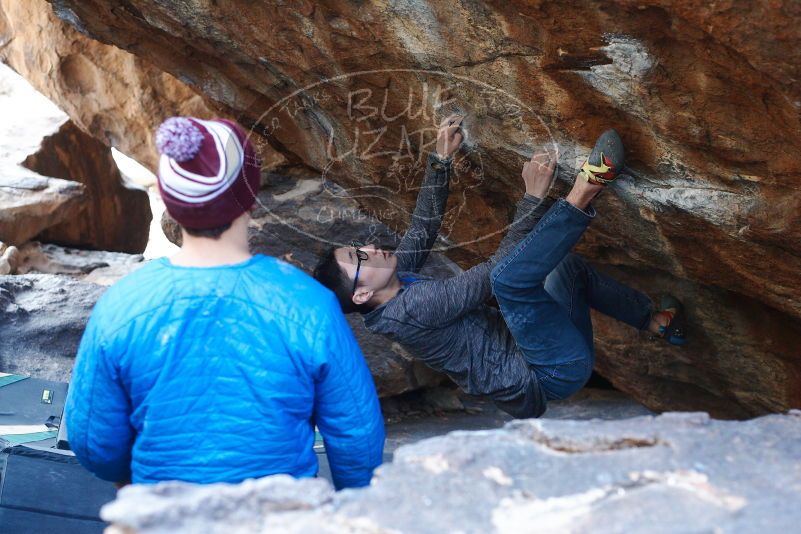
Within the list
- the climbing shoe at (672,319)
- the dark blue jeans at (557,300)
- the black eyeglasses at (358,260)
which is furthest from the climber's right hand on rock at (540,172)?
the climbing shoe at (672,319)

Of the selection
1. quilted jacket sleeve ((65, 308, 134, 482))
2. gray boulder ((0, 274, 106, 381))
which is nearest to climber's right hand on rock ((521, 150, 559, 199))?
quilted jacket sleeve ((65, 308, 134, 482))

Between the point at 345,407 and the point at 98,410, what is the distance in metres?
0.54

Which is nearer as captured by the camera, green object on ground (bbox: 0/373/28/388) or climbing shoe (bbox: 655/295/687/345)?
climbing shoe (bbox: 655/295/687/345)

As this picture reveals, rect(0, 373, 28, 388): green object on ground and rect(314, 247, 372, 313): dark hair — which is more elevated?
rect(314, 247, 372, 313): dark hair

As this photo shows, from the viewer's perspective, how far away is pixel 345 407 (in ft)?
6.34

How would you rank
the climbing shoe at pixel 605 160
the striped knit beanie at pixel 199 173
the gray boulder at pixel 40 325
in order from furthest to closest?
the gray boulder at pixel 40 325, the climbing shoe at pixel 605 160, the striped knit beanie at pixel 199 173

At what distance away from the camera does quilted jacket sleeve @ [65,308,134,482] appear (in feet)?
6.08

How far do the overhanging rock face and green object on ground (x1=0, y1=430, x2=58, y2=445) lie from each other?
1724mm

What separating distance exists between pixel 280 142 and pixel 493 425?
2.41 metres

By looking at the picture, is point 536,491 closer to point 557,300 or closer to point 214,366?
point 214,366

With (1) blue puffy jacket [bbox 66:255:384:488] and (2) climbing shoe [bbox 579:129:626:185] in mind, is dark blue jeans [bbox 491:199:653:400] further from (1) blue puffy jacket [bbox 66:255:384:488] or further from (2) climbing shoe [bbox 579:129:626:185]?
(1) blue puffy jacket [bbox 66:255:384:488]

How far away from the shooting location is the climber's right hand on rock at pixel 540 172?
10.0 feet

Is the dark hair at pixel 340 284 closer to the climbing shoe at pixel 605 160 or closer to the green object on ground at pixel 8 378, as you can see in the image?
the climbing shoe at pixel 605 160

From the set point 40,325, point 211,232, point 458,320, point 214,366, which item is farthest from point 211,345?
point 40,325
